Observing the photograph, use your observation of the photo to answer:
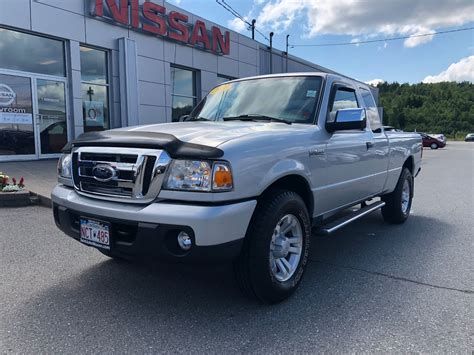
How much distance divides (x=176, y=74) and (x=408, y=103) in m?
103

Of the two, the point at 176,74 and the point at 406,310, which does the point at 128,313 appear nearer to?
the point at 406,310

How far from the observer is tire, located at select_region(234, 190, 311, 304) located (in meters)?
2.87

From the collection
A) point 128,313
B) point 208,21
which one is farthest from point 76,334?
point 208,21

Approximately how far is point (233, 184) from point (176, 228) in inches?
18.0

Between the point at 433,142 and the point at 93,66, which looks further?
the point at 433,142

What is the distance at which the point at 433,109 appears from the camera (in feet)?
330

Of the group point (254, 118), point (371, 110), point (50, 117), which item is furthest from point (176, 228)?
point (50, 117)

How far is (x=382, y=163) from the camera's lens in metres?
5.05

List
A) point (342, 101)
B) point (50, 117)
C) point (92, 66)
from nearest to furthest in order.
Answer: point (342, 101) < point (50, 117) < point (92, 66)

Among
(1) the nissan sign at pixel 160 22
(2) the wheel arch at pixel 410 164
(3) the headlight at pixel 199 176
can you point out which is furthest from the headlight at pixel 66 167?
(1) the nissan sign at pixel 160 22

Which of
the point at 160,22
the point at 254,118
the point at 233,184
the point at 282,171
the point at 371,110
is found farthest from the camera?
the point at 160,22

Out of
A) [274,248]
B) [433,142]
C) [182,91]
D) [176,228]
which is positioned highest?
[182,91]

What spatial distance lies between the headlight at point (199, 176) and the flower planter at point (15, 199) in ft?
16.0

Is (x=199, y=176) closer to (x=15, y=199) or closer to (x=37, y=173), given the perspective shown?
(x=15, y=199)
